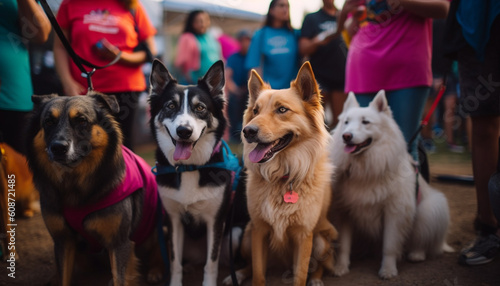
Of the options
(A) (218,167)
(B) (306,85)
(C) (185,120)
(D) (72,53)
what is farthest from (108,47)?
(B) (306,85)

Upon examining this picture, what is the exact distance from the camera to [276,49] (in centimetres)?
455

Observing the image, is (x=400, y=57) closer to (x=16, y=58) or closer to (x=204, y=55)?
(x=16, y=58)

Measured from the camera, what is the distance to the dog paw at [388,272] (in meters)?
2.60

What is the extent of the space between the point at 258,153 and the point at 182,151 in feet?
1.73

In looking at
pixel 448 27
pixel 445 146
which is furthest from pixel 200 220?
pixel 445 146

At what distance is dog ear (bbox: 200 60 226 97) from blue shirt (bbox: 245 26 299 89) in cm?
196

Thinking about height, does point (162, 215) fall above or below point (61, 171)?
below

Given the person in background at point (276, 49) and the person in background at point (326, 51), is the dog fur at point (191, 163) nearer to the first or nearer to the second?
the person in background at point (276, 49)

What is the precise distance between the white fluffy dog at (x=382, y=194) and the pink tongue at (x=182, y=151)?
1.24m

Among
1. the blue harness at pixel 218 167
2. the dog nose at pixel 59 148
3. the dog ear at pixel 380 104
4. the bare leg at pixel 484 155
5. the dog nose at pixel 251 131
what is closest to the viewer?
the dog nose at pixel 59 148

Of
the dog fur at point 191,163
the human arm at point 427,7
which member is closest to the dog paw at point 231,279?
the dog fur at point 191,163

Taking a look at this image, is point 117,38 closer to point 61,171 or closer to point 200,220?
point 61,171

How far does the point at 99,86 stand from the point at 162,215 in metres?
1.28

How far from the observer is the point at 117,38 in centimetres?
301
